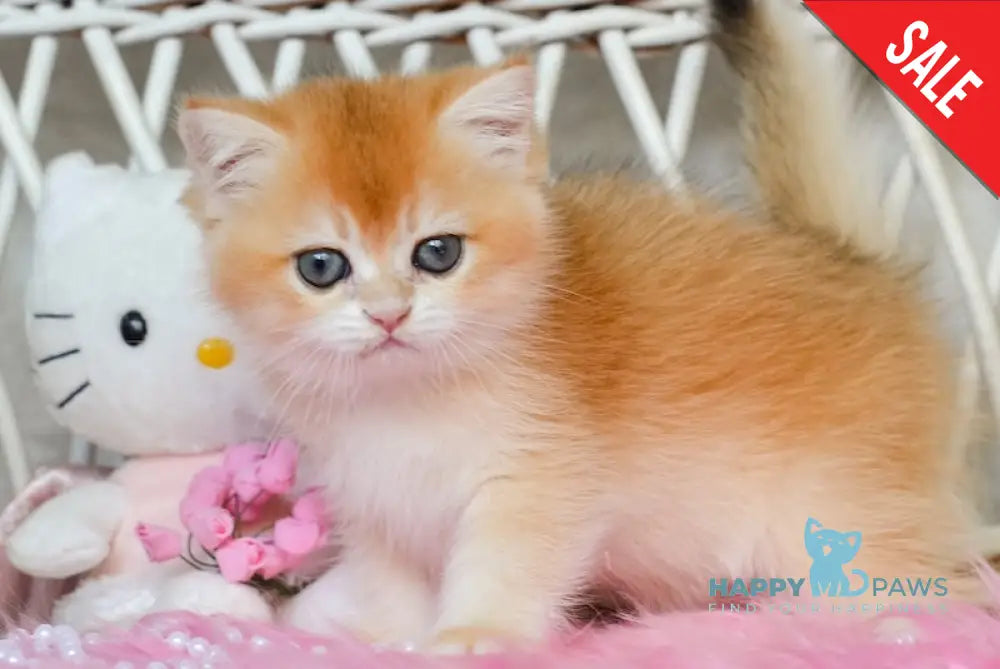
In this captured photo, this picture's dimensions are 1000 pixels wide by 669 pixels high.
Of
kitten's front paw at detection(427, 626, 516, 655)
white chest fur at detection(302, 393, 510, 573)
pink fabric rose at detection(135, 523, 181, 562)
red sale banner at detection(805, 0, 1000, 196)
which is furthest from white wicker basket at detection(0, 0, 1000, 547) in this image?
kitten's front paw at detection(427, 626, 516, 655)

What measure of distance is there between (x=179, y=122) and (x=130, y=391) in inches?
15.0

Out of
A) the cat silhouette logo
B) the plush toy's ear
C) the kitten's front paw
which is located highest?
the plush toy's ear

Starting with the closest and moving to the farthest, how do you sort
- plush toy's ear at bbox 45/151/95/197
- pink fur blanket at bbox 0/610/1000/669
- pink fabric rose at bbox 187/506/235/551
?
pink fur blanket at bbox 0/610/1000/669
pink fabric rose at bbox 187/506/235/551
plush toy's ear at bbox 45/151/95/197

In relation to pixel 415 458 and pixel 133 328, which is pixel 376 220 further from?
pixel 133 328

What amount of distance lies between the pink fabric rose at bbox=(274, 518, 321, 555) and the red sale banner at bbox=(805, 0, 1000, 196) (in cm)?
86

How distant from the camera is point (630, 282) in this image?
96 cm

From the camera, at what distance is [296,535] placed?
104 cm

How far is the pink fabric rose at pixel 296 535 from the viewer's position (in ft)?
3.40

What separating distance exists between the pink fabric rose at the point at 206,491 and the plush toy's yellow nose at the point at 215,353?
0.12m

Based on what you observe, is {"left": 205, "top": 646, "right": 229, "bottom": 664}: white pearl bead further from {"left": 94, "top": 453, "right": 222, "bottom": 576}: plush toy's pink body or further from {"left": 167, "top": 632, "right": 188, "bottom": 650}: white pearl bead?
{"left": 94, "top": 453, "right": 222, "bottom": 576}: plush toy's pink body

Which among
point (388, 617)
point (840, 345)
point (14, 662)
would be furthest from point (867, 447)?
point (14, 662)

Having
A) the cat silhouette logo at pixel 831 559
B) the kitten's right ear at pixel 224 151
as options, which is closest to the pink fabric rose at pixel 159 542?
the kitten's right ear at pixel 224 151

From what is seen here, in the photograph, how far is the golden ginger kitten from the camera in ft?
2.68

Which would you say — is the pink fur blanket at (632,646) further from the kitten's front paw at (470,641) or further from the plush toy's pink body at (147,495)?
the plush toy's pink body at (147,495)
